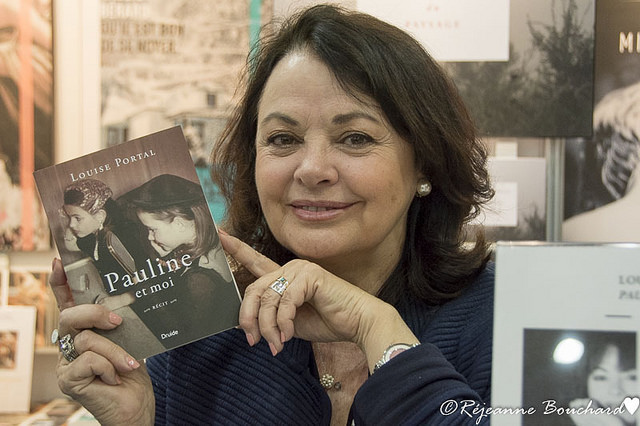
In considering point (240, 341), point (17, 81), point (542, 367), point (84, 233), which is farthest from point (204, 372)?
point (17, 81)

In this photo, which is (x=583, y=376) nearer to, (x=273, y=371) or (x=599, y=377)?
(x=599, y=377)

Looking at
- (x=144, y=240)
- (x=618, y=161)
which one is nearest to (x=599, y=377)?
(x=144, y=240)

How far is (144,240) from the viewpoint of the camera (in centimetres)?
107

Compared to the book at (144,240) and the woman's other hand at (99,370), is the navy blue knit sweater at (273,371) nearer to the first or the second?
the woman's other hand at (99,370)

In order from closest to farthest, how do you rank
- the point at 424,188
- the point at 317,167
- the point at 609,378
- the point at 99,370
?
the point at 609,378 < the point at 99,370 < the point at 317,167 < the point at 424,188

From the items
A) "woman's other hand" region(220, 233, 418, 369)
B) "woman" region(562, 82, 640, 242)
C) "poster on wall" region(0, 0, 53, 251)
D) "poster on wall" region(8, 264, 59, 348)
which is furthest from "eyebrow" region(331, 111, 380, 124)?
"poster on wall" region(8, 264, 59, 348)

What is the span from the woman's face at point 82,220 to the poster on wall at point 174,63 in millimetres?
1202

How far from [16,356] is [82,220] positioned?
4.82 ft

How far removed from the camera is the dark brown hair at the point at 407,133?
133 centimetres

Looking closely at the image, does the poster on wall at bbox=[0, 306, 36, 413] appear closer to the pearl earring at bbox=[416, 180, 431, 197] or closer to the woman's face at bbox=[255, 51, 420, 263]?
the woman's face at bbox=[255, 51, 420, 263]

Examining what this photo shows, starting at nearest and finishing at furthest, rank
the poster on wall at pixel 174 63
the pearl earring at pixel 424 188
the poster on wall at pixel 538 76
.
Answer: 1. the pearl earring at pixel 424 188
2. the poster on wall at pixel 538 76
3. the poster on wall at pixel 174 63

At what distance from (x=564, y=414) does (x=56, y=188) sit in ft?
2.68

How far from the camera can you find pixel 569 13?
211cm

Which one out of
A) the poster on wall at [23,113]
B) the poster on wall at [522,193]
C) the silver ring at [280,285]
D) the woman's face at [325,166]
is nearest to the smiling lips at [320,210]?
the woman's face at [325,166]
